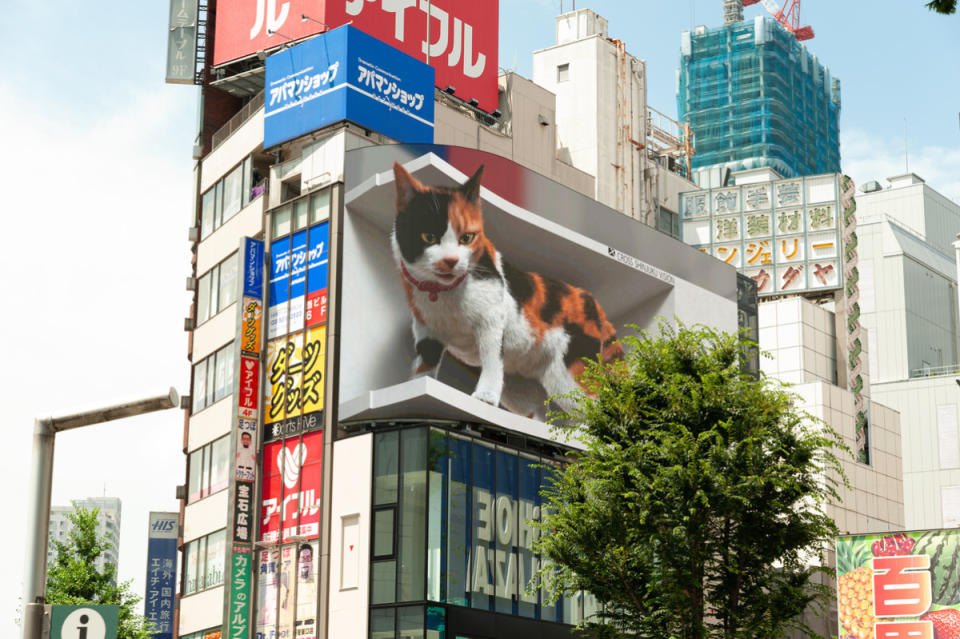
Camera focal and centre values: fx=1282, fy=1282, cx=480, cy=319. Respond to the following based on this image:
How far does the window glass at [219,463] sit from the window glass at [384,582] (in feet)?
29.6

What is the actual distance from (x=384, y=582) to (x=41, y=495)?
31663 mm

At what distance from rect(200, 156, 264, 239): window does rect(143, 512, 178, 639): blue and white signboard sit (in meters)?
13.1

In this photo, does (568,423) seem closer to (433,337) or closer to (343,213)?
(433,337)

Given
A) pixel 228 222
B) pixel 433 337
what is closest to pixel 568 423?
pixel 433 337

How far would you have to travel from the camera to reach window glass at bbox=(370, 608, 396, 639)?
42.8 meters

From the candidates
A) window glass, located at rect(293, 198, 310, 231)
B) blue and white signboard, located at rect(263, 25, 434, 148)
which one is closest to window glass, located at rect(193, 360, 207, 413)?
window glass, located at rect(293, 198, 310, 231)

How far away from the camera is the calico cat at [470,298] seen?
48062mm

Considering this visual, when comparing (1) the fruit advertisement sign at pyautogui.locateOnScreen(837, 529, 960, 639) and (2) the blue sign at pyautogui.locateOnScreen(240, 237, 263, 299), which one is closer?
(1) the fruit advertisement sign at pyautogui.locateOnScreen(837, 529, 960, 639)

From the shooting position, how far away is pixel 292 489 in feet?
153

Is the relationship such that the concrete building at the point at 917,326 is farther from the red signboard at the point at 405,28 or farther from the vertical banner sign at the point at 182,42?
the vertical banner sign at the point at 182,42

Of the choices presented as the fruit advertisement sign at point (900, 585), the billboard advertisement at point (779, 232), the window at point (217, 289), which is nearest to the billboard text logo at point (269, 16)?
the window at point (217, 289)

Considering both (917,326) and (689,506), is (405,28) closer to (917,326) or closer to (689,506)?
(689,506)

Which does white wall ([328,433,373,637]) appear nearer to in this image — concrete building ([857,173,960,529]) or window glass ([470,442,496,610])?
window glass ([470,442,496,610])

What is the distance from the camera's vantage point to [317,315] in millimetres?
47312
